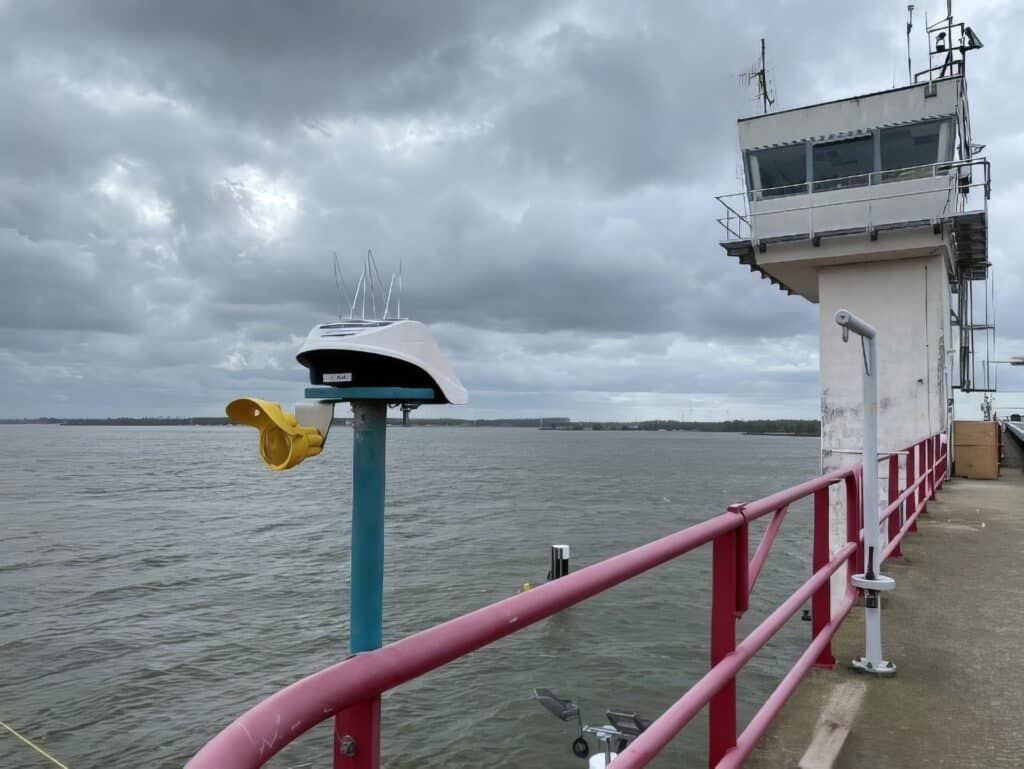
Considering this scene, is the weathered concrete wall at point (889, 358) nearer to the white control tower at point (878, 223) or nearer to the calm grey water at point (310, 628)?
the white control tower at point (878, 223)

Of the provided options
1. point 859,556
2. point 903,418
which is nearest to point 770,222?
point 903,418

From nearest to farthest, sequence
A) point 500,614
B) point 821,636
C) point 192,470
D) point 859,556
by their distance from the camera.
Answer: point 500,614, point 821,636, point 859,556, point 192,470

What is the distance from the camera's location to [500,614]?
5.25 feet

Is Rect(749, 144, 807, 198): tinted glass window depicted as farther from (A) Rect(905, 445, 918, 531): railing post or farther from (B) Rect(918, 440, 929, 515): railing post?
(A) Rect(905, 445, 918, 531): railing post

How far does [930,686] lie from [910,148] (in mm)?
13552

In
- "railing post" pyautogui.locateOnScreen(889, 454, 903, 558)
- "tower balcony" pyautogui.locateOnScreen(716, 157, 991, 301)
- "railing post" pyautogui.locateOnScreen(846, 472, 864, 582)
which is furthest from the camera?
"tower balcony" pyautogui.locateOnScreen(716, 157, 991, 301)

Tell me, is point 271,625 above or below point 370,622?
below

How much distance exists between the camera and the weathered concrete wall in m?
14.7

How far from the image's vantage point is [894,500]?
285 inches

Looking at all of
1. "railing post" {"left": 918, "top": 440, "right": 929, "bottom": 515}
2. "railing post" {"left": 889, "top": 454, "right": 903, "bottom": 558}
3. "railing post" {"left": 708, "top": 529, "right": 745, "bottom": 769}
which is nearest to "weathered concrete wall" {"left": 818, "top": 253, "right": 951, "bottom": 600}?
"railing post" {"left": 918, "top": 440, "right": 929, "bottom": 515}

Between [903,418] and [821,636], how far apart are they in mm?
11988

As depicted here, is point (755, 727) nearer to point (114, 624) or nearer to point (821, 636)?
point (821, 636)

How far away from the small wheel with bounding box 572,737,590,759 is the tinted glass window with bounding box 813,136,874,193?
479 inches

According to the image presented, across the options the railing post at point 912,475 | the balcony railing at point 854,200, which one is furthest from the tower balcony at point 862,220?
the railing post at point 912,475
